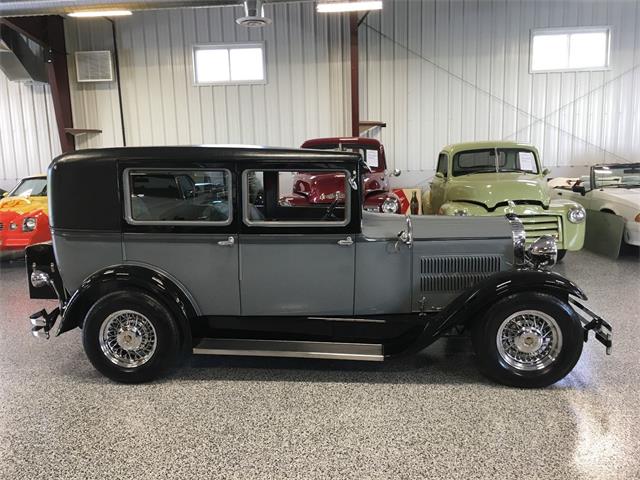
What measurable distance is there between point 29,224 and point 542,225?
Result: 6.97 meters

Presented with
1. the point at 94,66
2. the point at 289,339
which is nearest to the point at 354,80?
the point at 94,66

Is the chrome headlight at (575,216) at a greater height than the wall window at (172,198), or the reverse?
the wall window at (172,198)

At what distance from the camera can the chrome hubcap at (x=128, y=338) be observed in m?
3.25

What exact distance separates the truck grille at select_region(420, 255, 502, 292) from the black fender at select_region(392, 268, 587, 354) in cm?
25

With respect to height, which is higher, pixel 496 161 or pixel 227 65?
pixel 227 65

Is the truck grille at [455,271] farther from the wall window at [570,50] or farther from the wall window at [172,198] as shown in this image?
the wall window at [570,50]

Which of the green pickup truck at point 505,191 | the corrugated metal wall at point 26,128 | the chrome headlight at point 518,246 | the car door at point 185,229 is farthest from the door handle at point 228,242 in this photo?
the corrugated metal wall at point 26,128

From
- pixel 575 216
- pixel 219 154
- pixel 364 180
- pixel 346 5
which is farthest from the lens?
pixel 346 5

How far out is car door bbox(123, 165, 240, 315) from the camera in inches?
128

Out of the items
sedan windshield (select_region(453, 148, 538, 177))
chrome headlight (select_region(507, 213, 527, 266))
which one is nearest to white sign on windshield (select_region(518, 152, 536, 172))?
sedan windshield (select_region(453, 148, 538, 177))

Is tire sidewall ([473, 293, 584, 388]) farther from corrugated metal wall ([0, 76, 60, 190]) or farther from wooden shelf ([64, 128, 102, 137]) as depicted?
corrugated metal wall ([0, 76, 60, 190])

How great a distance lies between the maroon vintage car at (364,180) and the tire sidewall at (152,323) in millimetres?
2037

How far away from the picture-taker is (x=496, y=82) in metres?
9.92

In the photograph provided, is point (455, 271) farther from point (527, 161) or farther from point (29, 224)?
point (29, 224)
